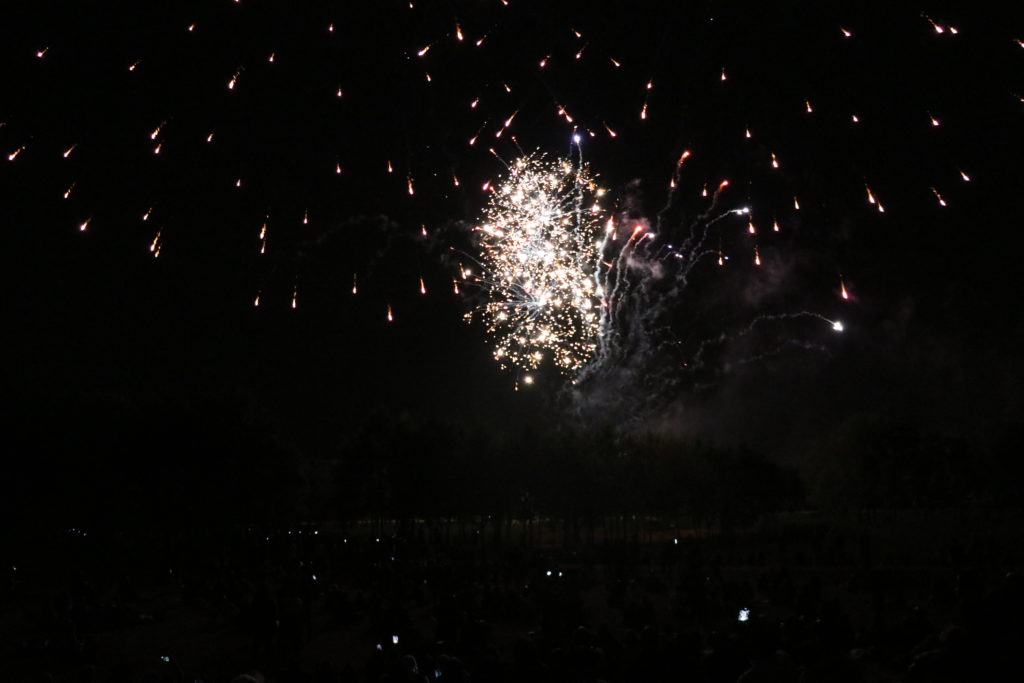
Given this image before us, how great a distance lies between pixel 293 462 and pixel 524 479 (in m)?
13.5

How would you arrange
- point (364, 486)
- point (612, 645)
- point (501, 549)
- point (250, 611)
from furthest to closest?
point (364, 486) → point (501, 549) → point (250, 611) → point (612, 645)

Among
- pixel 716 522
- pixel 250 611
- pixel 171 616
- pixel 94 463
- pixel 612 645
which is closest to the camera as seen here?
pixel 612 645

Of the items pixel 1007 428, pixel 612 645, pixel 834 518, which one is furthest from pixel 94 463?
pixel 1007 428

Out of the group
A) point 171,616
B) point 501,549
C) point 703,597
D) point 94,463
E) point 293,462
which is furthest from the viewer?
point 293,462

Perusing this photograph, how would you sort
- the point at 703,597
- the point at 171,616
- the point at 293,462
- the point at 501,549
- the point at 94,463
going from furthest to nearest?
the point at 293,462, the point at 94,463, the point at 501,549, the point at 171,616, the point at 703,597

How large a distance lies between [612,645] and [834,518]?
50265 mm

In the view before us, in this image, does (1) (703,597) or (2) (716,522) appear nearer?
(1) (703,597)

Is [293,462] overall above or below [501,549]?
above

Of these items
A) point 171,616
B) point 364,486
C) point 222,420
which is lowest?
point 171,616

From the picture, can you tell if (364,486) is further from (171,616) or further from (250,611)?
(250,611)

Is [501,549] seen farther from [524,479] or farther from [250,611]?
[250,611]

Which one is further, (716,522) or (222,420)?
(716,522)

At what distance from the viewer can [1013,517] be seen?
4147cm

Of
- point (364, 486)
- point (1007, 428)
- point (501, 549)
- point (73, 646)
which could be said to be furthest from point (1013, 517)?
point (73, 646)
